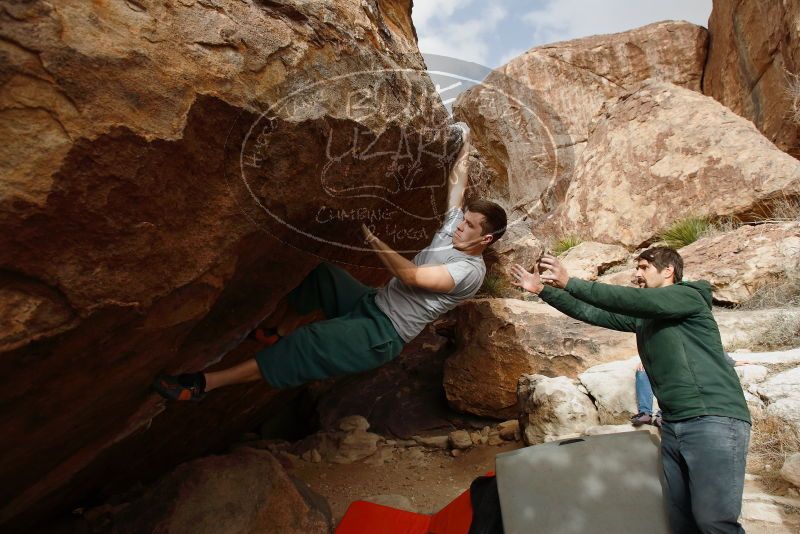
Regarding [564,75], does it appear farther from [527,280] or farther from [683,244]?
[527,280]

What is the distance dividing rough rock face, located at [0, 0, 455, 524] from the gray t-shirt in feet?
1.62

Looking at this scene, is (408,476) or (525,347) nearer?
(408,476)

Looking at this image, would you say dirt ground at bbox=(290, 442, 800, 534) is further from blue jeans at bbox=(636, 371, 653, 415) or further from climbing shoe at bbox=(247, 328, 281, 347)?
climbing shoe at bbox=(247, 328, 281, 347)

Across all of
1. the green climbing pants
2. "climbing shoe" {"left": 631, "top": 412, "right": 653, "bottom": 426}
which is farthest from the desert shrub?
the green climbing pants

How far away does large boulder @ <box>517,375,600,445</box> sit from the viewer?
13.4 feet

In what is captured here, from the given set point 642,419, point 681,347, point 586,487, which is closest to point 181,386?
point 586,487

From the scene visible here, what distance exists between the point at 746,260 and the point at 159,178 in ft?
18.1

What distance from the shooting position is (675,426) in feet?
7.58

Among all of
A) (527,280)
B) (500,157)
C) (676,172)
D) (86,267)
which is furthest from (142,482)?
(500,157)

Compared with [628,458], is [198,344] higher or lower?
higher

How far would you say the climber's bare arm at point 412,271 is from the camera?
2.67 metres

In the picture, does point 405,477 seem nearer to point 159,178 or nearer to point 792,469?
point 792,469

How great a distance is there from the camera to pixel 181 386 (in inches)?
102

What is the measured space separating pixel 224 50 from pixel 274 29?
10.2 inches
